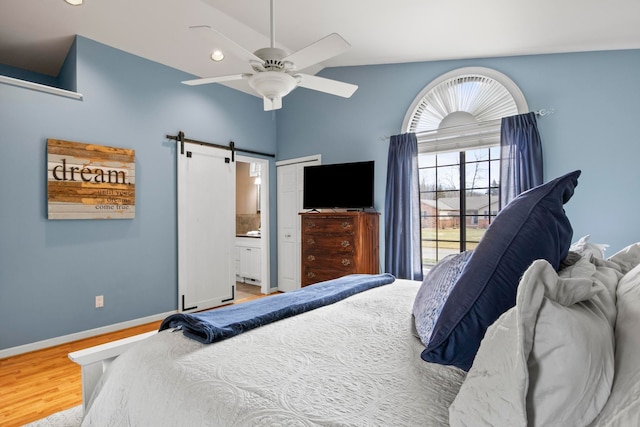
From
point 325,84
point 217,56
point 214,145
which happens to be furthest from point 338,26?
point 214,145

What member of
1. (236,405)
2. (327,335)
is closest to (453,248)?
(327,335)

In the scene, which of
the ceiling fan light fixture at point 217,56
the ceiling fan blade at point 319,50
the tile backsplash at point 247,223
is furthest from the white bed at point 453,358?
the tile backsplash at point 247,223

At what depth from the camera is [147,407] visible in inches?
40.6

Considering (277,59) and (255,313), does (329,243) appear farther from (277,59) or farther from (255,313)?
(255,313)

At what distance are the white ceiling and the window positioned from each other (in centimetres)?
33

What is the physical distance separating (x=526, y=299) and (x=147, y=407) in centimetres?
108

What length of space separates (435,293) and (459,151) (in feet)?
9.25

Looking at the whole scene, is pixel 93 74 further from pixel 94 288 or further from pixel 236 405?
pixel 236 405

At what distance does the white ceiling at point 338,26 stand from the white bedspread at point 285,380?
2.51 meters

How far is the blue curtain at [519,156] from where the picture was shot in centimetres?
306

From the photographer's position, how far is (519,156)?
3.12 meters

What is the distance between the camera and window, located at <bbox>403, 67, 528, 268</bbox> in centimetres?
344

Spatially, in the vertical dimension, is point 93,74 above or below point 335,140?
above

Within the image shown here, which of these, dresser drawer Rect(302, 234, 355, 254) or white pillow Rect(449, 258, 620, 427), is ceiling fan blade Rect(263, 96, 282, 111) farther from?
white pillow Rect(449, 258, 620, 427)
